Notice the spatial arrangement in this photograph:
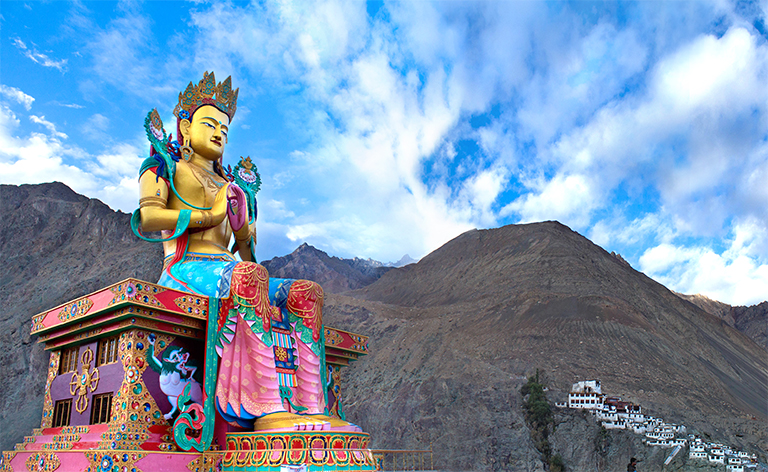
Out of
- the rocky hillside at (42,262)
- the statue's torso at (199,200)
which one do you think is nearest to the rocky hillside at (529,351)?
the rocky hillside at (42,262)

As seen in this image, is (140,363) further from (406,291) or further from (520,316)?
(406,291)

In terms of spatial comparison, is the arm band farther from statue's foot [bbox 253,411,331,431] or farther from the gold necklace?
statue's foot [bbox 253,411,331,431]

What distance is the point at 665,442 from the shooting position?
27.4 meters

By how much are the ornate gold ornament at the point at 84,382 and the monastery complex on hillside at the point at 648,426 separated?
27.8 metres

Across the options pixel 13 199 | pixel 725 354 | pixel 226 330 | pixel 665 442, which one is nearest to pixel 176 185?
pixel 226 330

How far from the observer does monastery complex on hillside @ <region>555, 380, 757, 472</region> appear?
26.6 meters

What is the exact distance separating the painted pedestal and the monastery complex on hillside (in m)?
26.8

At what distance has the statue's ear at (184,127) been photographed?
8.30 m

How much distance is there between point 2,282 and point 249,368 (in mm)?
35885

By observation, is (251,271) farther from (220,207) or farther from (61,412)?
(61,412)

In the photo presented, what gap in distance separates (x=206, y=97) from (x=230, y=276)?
3123 millimetres

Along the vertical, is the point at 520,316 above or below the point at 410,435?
above

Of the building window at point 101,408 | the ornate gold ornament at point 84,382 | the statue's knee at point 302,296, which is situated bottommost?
the building window at point 101,408

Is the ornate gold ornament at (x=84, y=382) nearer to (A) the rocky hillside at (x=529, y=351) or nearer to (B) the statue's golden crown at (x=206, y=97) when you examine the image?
(B) the statue's golden crown at (x=206, y=97)
